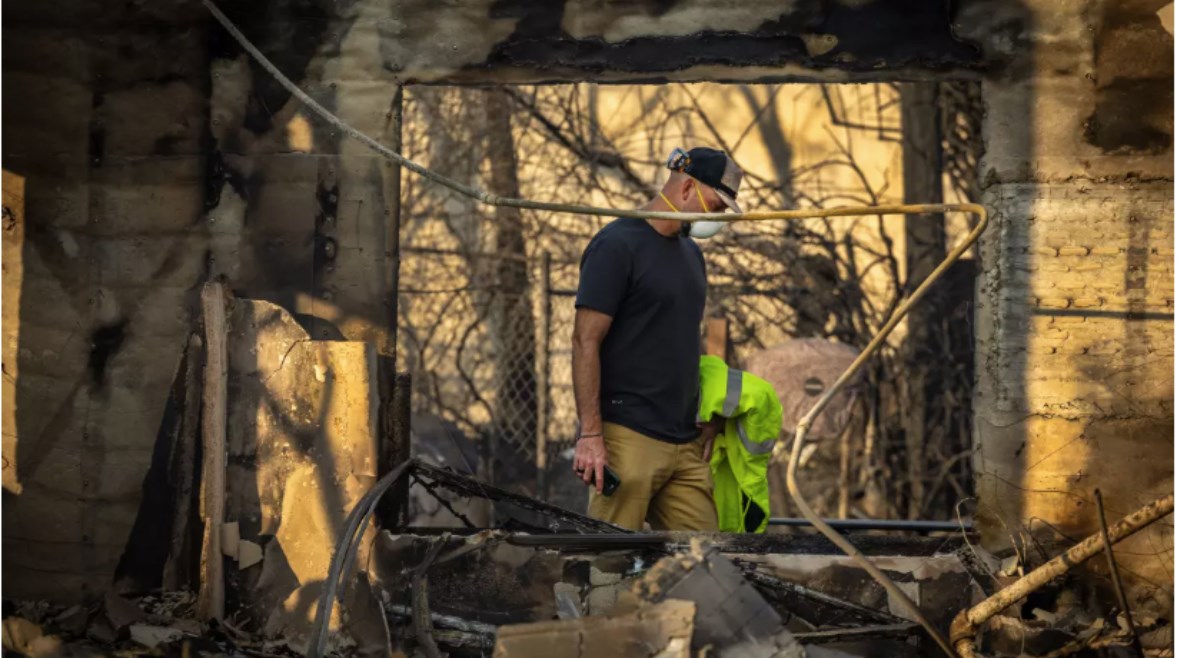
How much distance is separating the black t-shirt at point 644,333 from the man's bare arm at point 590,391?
0.35 ft

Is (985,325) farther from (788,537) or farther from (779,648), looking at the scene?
(779,648)

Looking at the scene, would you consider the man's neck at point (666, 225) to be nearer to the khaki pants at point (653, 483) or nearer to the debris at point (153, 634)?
the khaki pants at point (653, 483)

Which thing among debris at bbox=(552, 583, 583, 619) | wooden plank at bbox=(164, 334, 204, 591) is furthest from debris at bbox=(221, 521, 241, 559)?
debris at bbox=(552, 583, 583, 619)

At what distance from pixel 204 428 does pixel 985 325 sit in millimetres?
3511

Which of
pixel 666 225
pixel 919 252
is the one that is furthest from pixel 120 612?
pixel 919 252

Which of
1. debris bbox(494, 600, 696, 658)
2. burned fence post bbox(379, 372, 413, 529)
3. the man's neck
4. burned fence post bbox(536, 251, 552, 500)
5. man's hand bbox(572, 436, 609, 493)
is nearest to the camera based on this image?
debris bbox(494, 600, 696, 658)

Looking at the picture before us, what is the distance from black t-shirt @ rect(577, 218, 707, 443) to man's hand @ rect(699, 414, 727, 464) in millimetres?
277

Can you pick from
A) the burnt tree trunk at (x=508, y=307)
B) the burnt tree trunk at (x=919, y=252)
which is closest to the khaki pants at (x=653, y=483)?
the burnt tree trunk at (x=919, y=252)

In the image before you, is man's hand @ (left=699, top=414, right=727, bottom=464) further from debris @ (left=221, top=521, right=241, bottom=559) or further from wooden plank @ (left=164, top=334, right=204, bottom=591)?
wooden plank @ (left=164, top=334, right=204, bottom=591)

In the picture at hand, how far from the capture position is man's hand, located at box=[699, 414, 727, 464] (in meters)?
6.31

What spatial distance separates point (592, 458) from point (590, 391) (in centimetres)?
29

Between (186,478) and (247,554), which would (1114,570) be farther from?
(186,478)

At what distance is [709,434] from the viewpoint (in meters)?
6.33

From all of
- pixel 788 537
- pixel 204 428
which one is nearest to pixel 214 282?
pixel 204 428
